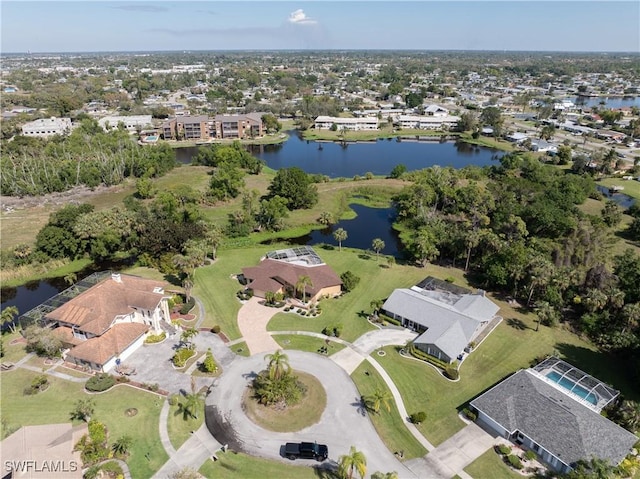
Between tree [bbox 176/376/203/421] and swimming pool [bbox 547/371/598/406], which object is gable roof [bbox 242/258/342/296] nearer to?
tree [bbox 176/376/203/421]

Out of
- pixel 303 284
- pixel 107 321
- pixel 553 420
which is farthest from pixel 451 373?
pixel 107 321

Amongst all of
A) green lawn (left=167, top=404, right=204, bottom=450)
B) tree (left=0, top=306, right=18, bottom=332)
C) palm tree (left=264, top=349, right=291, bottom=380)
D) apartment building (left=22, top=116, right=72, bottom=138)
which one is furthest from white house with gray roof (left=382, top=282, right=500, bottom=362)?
apartment building (left=22, top=116, right=72, bottom=138)

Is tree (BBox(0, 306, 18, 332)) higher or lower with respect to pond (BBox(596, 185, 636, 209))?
lower

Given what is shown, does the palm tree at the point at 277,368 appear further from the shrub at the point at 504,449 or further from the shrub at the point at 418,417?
the shrub at the point at 504,449

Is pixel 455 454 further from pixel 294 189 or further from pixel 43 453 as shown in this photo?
pixel 294 189

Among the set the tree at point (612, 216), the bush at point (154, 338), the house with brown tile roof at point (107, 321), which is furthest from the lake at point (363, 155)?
the bush at point (154, 338)

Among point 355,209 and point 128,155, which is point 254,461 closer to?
point 355,209
